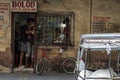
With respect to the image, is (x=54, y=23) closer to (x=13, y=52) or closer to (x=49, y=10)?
(x=49, y=10)

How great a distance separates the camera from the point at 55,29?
18453 mm

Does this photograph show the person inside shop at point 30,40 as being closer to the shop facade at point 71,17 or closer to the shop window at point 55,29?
the shop window at point 55,29

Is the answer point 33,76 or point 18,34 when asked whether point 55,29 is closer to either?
point 18,34

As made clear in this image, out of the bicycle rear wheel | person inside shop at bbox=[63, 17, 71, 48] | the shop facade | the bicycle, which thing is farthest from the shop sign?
the bicycle rear wheel

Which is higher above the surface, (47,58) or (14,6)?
(14,6)

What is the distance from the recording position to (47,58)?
18.3 meters

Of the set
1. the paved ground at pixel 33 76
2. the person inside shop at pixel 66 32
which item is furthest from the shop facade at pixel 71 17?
the paved ground at pixel 33 76

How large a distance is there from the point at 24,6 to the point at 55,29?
160 cm

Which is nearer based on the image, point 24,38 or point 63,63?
point 63,63

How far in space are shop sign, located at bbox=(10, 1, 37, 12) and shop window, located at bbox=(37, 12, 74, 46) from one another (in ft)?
1.51

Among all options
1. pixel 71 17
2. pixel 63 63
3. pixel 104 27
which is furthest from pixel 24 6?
pixel 104 27

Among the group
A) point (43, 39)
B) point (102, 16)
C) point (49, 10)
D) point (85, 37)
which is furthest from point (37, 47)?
point (85, 37)

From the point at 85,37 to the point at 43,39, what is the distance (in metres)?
7.78

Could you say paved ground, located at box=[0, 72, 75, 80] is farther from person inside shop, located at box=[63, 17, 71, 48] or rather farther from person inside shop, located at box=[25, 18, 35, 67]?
person inside shop, located at box=[63, 17, 71, 48]
